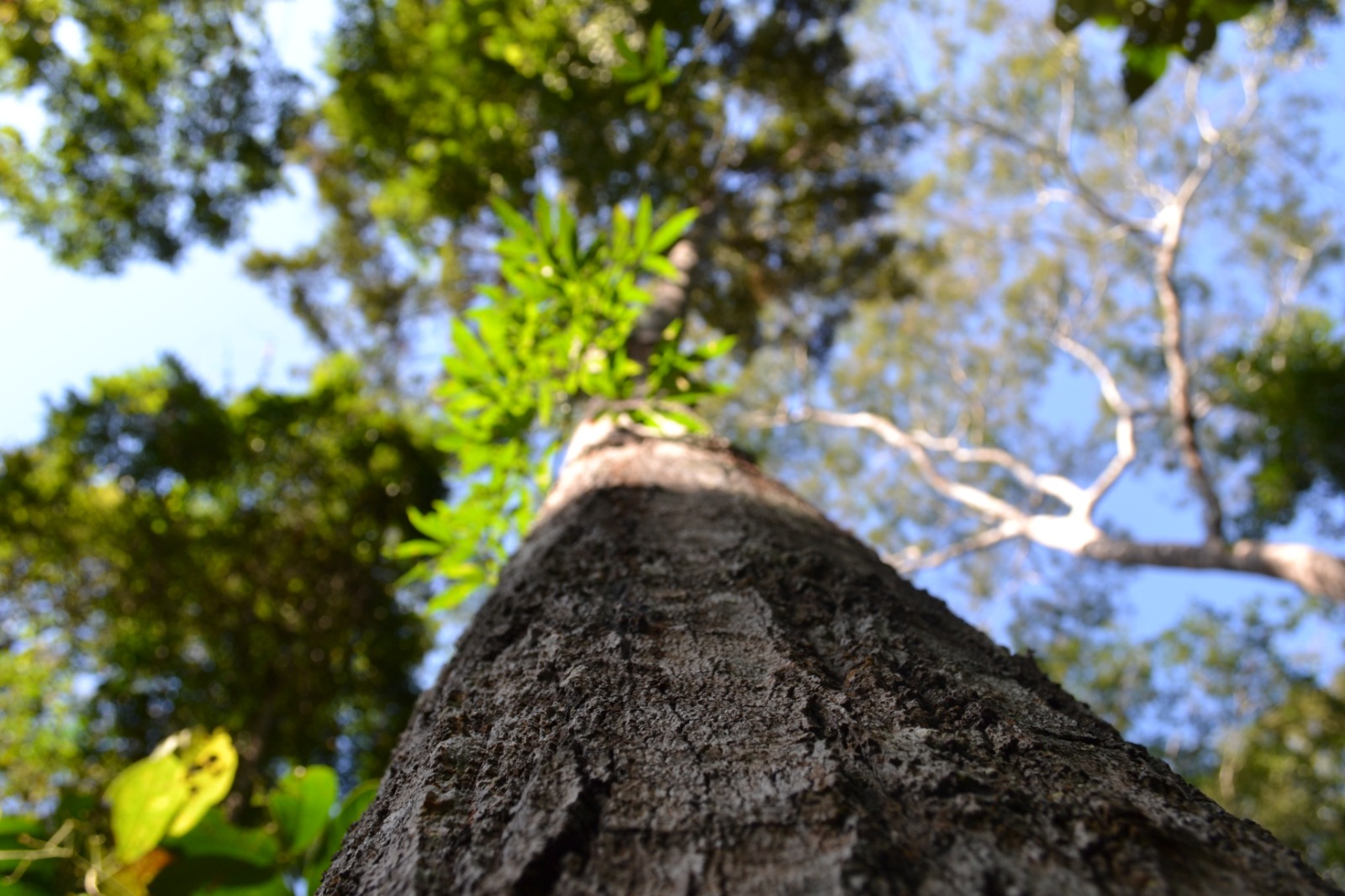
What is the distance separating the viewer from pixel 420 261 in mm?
8461

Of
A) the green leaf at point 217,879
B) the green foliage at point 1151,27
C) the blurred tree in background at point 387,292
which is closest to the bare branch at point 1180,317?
the blurred tree in background at point 387,292

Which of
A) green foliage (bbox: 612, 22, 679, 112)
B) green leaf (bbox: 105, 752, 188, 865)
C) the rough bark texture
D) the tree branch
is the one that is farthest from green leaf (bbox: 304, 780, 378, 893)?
the tree branch

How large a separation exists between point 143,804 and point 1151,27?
390 cm

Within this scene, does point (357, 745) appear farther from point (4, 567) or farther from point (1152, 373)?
point (1152, 373)

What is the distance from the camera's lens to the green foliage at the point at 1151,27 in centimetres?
271

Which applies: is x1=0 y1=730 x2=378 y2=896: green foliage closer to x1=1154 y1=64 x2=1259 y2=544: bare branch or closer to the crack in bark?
the crack in bark

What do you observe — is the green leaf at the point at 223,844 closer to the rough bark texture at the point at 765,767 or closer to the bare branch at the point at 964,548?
the rough bark texture at the point at 765,767

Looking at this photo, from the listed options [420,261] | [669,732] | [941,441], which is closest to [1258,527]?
[941,441]

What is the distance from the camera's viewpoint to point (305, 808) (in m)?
1.95

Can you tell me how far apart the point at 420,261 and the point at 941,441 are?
8.97 meters

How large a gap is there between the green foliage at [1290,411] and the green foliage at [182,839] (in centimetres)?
1133

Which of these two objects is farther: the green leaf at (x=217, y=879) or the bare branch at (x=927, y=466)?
the bare branch at (x=927, y=466)

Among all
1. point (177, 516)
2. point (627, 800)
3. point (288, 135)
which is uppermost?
point (288, 135)

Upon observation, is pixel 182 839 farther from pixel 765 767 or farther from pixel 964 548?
pixel 964 548
